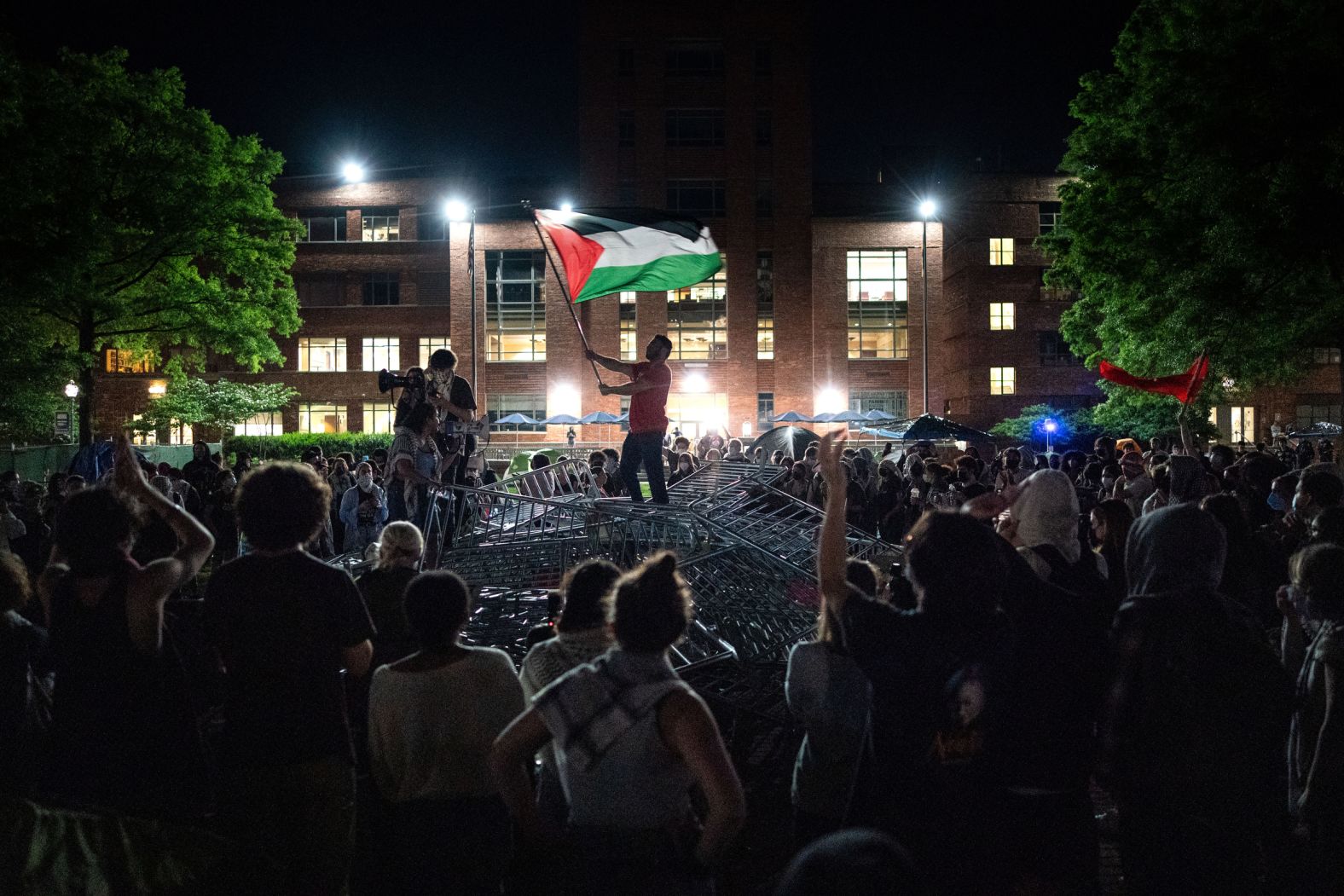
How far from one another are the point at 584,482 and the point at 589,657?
290 inches

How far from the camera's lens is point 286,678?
3.51 m

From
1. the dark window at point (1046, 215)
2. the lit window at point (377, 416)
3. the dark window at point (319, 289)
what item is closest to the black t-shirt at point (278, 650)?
the lit window at point (377, 416)

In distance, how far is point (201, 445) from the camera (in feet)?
61.6

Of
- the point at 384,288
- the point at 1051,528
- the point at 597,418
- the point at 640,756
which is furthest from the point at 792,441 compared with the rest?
the point at 384,288

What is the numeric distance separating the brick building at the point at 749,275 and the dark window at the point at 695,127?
0.31 ft

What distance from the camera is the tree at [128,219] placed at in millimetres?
25188

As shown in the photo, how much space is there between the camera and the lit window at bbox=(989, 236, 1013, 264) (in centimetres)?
5512

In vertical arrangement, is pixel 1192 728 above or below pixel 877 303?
below

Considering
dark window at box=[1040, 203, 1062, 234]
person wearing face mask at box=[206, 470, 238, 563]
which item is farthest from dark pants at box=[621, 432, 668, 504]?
dark window at box=[1040, 203, 1062, 234]

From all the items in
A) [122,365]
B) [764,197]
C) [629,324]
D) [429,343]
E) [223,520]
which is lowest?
[223,520]

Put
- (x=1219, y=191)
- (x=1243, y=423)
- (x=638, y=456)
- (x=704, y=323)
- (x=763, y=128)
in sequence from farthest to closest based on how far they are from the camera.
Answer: (x=1243, y=423), (x=763, y=128), (x=704, y=323), (x=1219, y=191), (x=638, y=456)

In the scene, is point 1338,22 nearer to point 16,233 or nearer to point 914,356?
point 16,233

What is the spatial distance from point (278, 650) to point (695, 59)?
5403 cm

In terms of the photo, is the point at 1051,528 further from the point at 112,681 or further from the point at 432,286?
the point at 432,286
